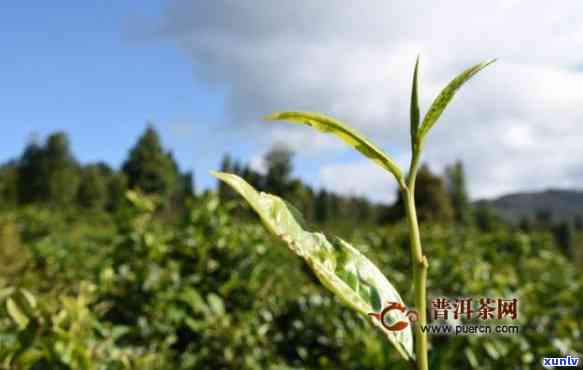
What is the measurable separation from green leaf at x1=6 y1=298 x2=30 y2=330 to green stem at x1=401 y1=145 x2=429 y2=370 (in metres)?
1.59

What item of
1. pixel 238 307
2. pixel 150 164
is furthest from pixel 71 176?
pixel 238 307

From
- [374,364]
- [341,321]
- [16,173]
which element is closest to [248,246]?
[341,321]

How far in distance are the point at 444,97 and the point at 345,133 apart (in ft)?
0.42

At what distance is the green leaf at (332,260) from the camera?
0.69 metres

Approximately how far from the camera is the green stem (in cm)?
65

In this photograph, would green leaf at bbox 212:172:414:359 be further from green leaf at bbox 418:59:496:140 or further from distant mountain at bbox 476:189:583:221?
distant mountain at bbox 476:189:583:221

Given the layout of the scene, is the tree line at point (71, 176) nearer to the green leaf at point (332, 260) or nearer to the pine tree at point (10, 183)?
the pine tree at point (10, 183)

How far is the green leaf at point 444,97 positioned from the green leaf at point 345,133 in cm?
5

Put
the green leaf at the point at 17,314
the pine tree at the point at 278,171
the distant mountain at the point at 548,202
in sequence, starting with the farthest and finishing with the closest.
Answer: the distant mountain at the point at 548,202 < the pine tree at the point at 278,171 < the green leaf at the point at 17,314

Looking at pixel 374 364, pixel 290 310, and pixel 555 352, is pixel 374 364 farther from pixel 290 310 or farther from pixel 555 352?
pixel 290 310

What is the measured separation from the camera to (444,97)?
70 centimetres

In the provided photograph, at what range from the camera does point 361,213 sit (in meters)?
67.1

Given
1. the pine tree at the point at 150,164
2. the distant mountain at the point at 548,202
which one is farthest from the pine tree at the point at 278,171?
the distant mountain at the point at 548,202

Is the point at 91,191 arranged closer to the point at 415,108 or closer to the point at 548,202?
the point at 415,108
